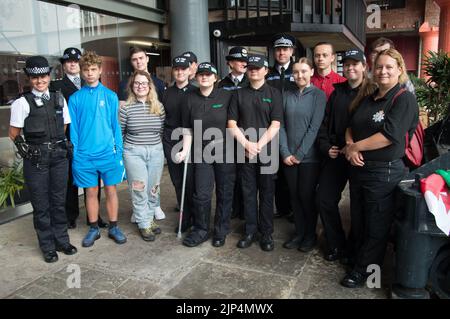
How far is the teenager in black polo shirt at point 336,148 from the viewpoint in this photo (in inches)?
136

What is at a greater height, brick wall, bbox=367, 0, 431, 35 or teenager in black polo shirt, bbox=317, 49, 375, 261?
brick wall, bbox=367, 0, 431, 35

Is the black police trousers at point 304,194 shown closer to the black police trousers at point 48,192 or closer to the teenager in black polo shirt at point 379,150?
the teenager in black polo shirt at point 379,150

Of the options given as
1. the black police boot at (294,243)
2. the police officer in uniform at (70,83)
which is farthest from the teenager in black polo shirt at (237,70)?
the police officer in uniform at (70,83)

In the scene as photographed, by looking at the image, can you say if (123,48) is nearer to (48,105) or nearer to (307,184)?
(48,105)

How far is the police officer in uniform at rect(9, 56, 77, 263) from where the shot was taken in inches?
140

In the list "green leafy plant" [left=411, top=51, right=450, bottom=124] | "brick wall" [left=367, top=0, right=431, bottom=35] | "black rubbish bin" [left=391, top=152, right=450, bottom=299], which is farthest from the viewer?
"brick wall" [left=367, top=0, right=431, bottom=35]

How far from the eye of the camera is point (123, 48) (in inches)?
271

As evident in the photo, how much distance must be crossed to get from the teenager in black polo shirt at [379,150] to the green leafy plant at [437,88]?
3185 millimetres

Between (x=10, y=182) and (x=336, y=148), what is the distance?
158 inches

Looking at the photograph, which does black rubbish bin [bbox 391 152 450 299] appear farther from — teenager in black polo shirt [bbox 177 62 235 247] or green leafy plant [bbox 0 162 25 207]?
green leafy plant [bbox 0 162 25 207]

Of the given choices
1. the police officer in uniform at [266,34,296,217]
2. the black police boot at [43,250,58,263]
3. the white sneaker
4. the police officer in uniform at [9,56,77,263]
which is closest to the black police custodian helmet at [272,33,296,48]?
the police officer in uniform at [266,34,296,217]

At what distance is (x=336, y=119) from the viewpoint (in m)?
3.56

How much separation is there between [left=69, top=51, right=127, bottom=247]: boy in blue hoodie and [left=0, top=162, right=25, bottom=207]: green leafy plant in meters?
1.48
